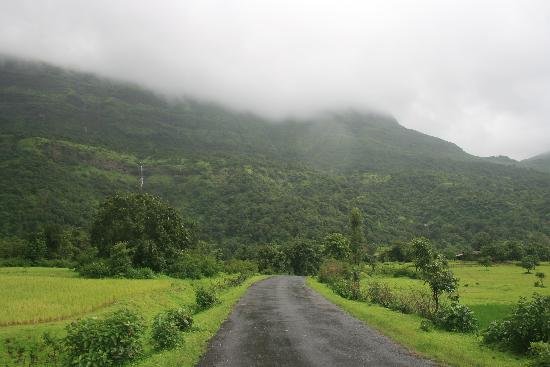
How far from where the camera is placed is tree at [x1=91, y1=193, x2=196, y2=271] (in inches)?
1980

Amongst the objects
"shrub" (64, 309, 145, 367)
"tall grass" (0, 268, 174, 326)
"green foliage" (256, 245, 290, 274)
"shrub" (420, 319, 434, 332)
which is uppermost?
"shrub" (64, 309, 145, 367)

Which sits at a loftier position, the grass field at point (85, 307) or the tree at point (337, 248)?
the grass field at point (85, 307)

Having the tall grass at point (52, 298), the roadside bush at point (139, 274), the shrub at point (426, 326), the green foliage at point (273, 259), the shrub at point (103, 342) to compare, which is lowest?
the green foliage at point (273, 259)

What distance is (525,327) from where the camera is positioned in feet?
53.4

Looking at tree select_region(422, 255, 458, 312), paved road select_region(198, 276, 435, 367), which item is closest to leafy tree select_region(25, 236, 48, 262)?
paved road select_region(198, 276, 435, 367)

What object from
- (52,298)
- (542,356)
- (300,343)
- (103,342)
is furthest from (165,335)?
(542,356)

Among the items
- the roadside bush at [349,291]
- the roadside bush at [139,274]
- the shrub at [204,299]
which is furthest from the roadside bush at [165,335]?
the roadside bush at [139,274]

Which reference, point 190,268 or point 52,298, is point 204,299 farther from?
point 190,268

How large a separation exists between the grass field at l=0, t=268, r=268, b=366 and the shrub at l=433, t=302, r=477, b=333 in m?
11.2

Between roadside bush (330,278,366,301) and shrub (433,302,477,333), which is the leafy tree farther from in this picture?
shrub (433,302,477,333)

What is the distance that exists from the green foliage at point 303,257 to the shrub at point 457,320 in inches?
3691

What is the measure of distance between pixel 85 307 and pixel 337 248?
271 feet

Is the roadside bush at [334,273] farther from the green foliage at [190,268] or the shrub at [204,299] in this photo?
the shrub at [204,299]

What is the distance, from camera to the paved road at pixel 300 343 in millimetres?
14852
